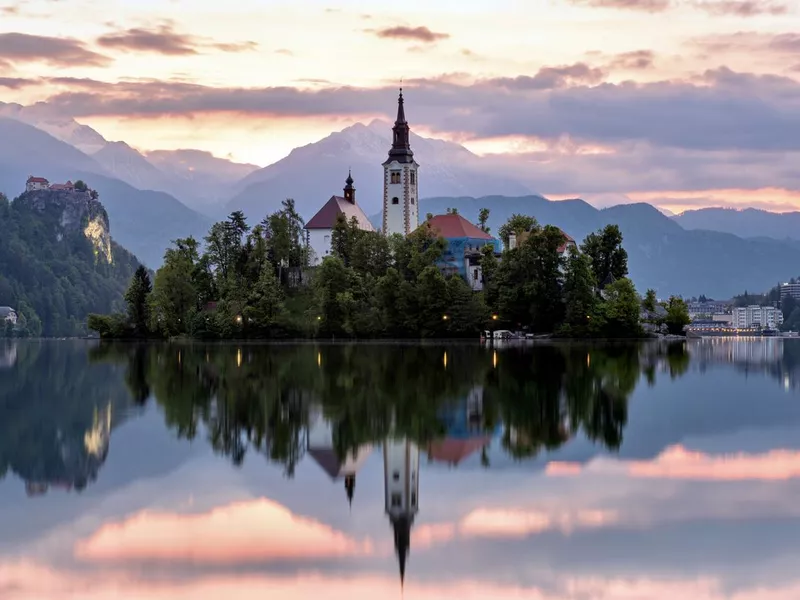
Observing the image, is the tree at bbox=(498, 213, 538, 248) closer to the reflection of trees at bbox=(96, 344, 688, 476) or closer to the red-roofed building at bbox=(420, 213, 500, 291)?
the red-roofed building at bbox=(420, 213, 500, 291)

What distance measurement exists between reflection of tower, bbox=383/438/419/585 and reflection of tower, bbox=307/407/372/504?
0.65 m

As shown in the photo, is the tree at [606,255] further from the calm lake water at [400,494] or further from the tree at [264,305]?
the calm lake water at [400,494]

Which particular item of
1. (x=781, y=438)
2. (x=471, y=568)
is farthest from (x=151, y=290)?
(x=471, y=568)

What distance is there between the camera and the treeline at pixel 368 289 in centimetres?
10950

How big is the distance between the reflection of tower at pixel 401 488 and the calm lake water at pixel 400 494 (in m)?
0.07

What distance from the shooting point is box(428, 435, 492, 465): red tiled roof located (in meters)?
27.4

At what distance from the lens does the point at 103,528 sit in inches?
771

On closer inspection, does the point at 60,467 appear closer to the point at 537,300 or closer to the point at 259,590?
the point at 259,590

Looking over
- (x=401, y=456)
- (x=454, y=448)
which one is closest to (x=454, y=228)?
(x=454, y=448)

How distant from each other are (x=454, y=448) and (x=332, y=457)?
10.7ft

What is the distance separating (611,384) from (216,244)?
8239 centimetres

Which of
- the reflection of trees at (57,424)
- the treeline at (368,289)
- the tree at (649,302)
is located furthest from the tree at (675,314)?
the reflection of trees at (57,424)

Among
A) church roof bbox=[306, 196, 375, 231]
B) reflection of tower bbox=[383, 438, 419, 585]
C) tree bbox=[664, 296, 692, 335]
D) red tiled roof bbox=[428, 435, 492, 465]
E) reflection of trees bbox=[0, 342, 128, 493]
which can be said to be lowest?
A: reflection of trees bbox=[0, 342, 128, 493]

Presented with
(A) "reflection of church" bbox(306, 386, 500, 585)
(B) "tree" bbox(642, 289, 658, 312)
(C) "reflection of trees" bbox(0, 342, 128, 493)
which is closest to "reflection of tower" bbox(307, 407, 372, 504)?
(A) "reflection of church" bbox(306, 386, 500, 585)
